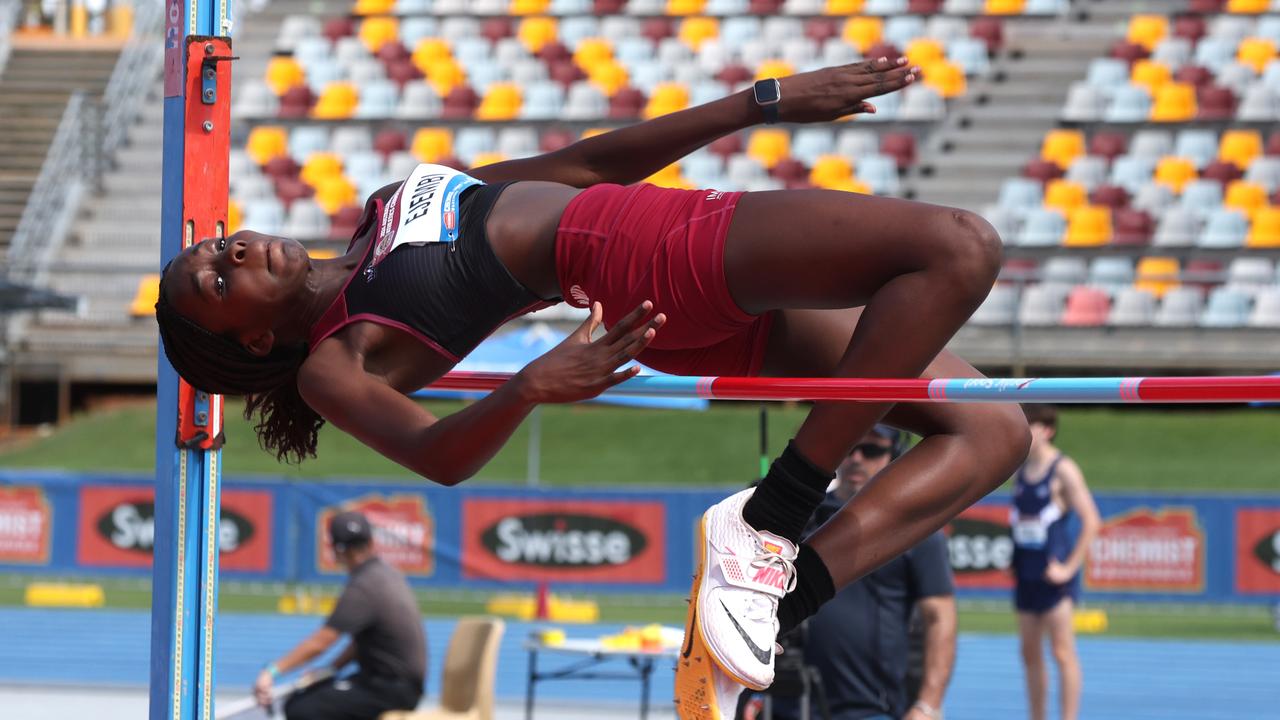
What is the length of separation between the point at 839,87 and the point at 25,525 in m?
11.2

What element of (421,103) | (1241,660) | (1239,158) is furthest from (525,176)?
(421,103)

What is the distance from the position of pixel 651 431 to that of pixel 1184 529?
595cm

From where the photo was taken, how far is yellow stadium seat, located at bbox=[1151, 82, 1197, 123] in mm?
16828

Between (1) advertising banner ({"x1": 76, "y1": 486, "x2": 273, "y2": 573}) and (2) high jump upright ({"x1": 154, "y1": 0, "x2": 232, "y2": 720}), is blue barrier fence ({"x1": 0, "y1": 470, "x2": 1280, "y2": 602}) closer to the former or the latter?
(1) advertising banner ({"x1": 76, "y1": 486, "x2": 273, "y2": 573})

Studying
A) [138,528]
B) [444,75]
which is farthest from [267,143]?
[138,528]

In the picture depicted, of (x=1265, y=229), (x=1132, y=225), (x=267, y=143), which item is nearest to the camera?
(x=1265, y=229)

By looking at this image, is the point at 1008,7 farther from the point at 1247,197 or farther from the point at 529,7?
the point at 529,7

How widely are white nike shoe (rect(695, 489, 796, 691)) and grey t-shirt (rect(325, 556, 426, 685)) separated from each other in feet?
15.0

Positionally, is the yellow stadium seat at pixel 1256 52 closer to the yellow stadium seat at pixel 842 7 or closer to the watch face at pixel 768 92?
the yellow stadium seat at pixel 842 7

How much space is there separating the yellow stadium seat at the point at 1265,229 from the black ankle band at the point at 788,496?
13614 mm

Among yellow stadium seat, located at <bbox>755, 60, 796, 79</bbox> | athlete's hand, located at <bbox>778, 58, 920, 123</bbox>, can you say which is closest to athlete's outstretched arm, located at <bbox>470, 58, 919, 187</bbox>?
athlete's hand, located at <bbox>778, 58, 920, 123</bbox>

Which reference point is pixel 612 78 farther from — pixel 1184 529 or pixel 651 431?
pixel 1184 529

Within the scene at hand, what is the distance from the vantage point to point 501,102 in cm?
1888

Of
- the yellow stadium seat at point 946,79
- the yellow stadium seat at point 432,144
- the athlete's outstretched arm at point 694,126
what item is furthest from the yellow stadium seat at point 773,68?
the athlete's outstretched arm at point 694,126
